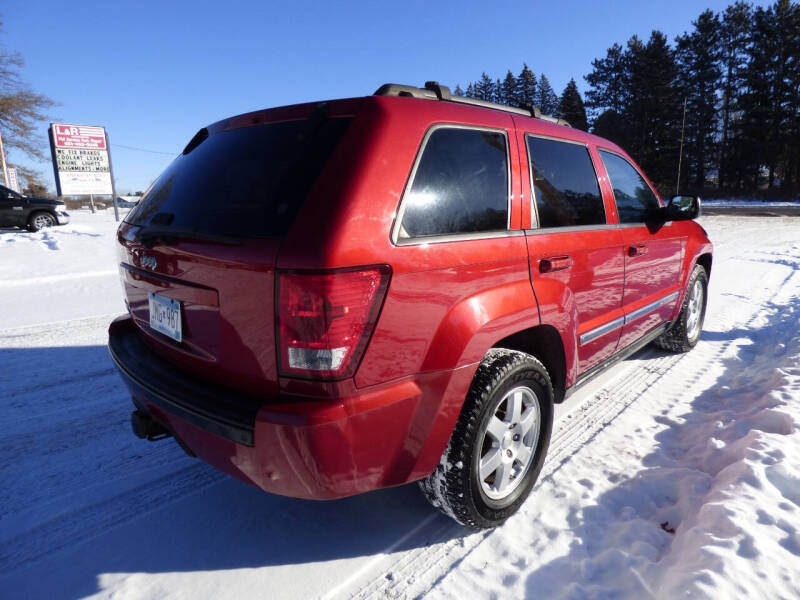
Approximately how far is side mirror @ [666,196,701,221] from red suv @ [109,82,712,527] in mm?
1378

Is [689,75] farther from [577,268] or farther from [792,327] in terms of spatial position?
[577,268]

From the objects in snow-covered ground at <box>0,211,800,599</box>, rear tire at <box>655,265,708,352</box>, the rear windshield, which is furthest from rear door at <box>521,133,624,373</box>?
rear tire at <box>655,265,708,352</box>

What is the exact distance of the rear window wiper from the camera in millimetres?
1695

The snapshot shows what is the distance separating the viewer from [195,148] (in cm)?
247

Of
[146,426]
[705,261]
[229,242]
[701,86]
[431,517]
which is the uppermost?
[701,86]

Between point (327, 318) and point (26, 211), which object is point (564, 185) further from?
point (26, 211)

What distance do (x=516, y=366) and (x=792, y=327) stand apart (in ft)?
15.0

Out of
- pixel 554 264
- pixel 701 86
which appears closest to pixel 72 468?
pixel 554 264

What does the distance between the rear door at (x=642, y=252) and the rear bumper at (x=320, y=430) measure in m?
1.88

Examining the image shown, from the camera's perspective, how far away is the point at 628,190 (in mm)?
3342

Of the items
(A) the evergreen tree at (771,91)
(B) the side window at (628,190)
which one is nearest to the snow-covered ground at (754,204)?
(A) the evergreen tree at (771,91)

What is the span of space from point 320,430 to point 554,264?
4.71 ft

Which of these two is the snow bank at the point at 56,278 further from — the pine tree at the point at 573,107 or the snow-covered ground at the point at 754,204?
the pine tree at the point at 573,107

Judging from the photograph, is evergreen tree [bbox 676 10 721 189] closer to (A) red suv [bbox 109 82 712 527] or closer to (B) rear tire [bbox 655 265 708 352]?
(B) rear tire [bbox 655 265 708 352]
